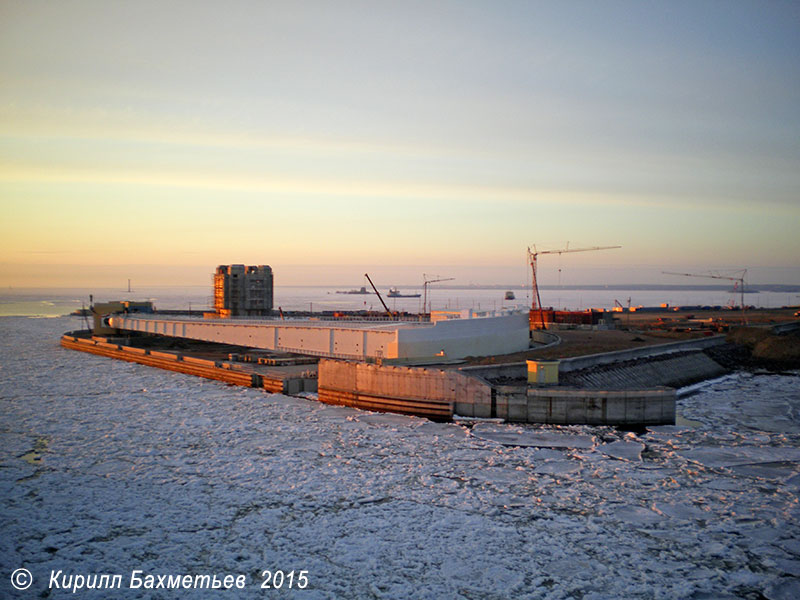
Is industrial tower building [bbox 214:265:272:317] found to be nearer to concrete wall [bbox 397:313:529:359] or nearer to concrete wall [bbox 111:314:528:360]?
concrete wall [bbox 111:314:528:360]

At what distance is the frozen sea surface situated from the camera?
1289 centimetres

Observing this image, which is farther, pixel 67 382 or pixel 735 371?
pixel 735 371

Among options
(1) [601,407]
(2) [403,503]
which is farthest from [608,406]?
(2) [403,503]

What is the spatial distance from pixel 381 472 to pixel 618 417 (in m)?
13.2

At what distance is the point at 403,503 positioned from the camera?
16.9m

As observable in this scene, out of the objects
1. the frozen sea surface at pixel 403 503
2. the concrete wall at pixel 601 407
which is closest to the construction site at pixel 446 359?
the concrete wall at pixel 601 407

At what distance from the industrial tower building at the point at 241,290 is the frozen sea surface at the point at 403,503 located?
3172 centimetres

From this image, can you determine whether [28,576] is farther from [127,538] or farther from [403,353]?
[403,353]

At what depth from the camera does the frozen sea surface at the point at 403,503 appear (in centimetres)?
1289

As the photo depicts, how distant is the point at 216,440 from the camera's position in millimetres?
23641

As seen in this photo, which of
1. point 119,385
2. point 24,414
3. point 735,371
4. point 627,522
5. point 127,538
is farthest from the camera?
point 735,371

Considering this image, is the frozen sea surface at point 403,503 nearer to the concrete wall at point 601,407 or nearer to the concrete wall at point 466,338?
the concrete wall at point 601,407

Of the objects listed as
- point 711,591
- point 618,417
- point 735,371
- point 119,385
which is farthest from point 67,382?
point 735,371

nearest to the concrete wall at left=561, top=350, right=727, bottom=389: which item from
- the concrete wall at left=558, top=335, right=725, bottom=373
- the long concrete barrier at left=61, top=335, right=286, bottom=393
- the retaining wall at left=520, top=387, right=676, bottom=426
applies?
the concrete wall at left=558, top=335, right=725, bottom=373
